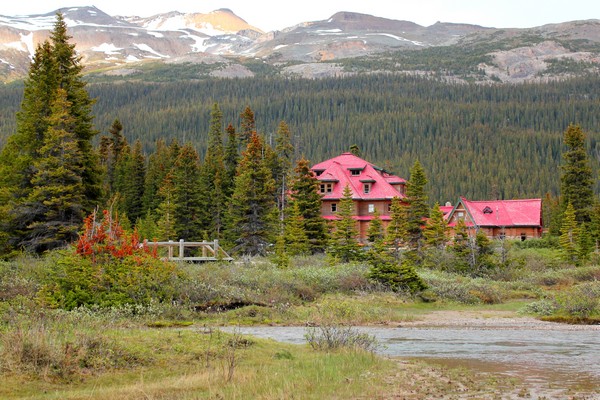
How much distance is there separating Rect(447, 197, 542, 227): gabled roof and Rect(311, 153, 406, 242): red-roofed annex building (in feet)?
42.0

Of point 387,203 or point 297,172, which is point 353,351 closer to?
point 297,172

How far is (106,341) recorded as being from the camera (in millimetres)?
17094

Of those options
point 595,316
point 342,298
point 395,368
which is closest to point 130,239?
point 342,298

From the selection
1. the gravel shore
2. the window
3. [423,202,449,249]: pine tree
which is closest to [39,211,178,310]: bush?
the gravel shore

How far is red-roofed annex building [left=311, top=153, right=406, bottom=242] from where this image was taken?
251 ft

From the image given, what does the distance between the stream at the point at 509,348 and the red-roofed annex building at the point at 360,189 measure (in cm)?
4614

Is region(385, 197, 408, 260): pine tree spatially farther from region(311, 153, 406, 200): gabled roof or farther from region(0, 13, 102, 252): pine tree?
region(0, 13, 102, 252): pine tree

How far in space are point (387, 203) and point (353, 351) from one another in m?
58.1

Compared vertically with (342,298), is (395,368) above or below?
above

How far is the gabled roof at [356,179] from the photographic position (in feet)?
251

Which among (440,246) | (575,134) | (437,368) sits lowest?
(440,246)

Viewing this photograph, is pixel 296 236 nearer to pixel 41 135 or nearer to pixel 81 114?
pixel 81 114

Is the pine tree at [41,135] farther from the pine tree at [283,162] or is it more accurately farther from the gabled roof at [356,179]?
the gabled roof at [356,179]

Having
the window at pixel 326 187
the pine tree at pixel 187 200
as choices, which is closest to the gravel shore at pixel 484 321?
the pine tree at pixel 187 200
